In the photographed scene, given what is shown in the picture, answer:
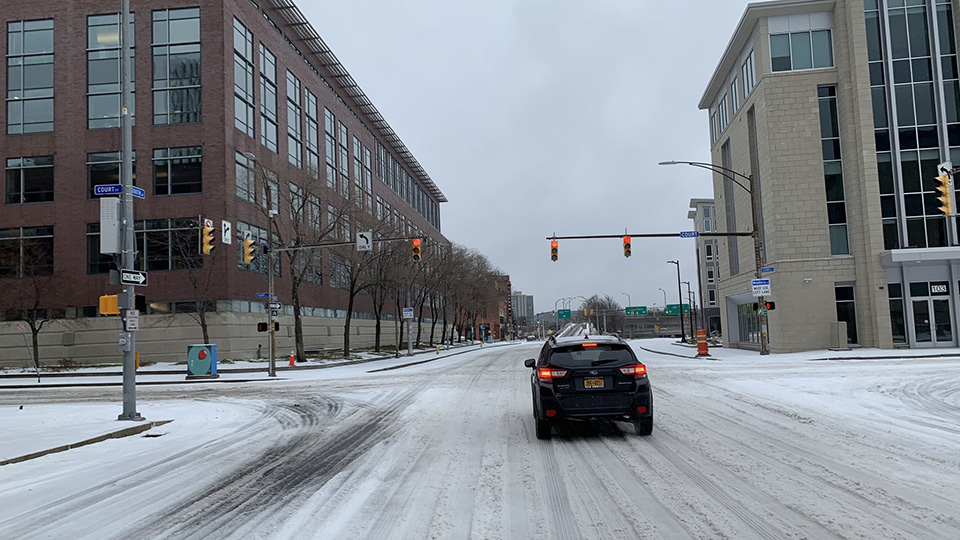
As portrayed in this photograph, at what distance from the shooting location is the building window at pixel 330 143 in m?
61.2

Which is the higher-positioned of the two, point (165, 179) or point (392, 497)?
point (165, 179)

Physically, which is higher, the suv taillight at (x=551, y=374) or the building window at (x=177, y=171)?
the building window at (x=177, y=171)

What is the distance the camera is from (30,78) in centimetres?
4453

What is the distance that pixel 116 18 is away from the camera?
4406 centimetres

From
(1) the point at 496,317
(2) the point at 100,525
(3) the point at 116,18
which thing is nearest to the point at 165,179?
(3) the point at 116,18

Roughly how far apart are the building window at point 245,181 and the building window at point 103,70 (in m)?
7.50

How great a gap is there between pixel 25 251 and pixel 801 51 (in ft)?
157

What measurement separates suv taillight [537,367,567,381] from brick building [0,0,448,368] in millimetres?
32511

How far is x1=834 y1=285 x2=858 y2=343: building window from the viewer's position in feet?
118

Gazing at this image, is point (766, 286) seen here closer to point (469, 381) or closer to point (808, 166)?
point (808, 166)

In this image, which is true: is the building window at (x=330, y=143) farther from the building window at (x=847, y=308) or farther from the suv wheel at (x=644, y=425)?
the suv wheel at (x=644, y=425)

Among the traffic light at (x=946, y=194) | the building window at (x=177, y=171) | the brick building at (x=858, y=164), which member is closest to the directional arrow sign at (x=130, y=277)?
the traffic light at (x=946, y=194)

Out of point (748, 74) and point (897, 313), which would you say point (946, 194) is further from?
point (748, 74)

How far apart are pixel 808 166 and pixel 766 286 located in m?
8.82
